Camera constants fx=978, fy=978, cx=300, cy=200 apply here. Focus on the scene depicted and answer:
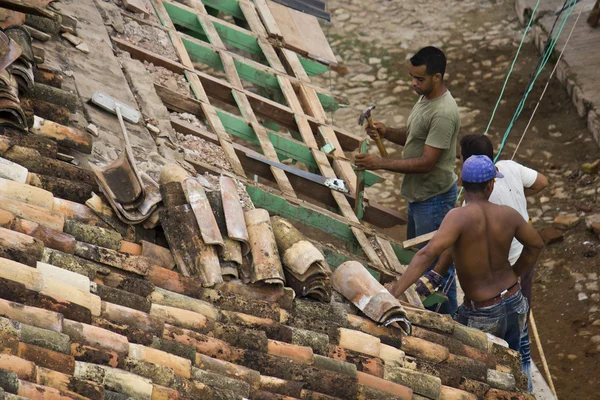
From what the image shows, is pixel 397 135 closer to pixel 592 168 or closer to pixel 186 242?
pixel 186 242

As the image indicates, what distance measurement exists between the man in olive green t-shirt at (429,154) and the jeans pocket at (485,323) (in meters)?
0.75

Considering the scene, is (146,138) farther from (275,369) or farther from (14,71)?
(275,369)

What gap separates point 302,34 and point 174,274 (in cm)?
416

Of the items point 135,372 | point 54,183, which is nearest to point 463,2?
point 54,183

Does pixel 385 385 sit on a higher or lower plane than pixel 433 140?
lower

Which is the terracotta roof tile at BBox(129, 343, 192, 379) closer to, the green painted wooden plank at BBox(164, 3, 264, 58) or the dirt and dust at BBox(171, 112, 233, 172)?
the dirt and dust at BBox(171, 112, 233, 172)

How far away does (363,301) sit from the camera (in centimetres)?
531

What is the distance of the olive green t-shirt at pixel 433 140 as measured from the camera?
6811mm

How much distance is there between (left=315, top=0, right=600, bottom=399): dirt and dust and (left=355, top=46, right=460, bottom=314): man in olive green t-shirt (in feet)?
8.03

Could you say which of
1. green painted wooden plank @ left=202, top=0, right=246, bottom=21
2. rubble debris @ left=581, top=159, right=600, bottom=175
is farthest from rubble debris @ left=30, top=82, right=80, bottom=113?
rubble debris @ left=581, top=159, right=600, bottom=175

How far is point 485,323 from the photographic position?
19.9 feet

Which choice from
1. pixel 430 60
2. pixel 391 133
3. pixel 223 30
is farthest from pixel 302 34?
pixel 430 60

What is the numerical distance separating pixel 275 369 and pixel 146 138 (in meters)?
2.34

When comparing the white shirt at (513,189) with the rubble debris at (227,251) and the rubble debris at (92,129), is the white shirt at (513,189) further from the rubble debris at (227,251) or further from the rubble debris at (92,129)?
the rubble debris at (92,129)
